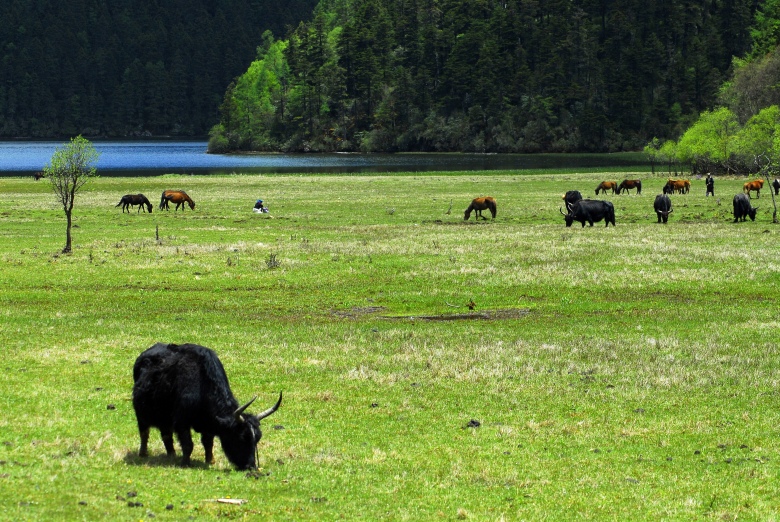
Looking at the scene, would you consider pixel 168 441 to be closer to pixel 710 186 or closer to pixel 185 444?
pixel 185 444

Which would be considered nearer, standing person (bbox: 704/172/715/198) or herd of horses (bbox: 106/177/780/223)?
herd of horses (bbox: 106/177/780/223)

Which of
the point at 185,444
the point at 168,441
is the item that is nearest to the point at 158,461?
the point at 168,441

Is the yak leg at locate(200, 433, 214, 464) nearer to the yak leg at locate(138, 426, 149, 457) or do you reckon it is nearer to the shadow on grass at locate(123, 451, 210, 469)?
the shadow on grass at locate(123, 451, 210, 469)

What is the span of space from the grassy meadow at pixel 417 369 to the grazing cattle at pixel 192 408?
0.45 metres

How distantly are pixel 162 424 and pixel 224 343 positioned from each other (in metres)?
9.06

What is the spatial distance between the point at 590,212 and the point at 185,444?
39.2 metres

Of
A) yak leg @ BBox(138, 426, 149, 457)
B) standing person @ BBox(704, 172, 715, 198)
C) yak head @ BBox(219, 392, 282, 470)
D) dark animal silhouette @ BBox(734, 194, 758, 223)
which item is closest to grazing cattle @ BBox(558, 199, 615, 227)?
dark animal silhouette @ BBox(734, 194, 758, 223)

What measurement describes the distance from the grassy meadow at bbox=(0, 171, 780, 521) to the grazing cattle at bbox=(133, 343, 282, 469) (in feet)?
1.48

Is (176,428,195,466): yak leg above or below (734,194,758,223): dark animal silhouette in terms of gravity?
below

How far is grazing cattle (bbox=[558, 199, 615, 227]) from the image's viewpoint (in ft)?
160

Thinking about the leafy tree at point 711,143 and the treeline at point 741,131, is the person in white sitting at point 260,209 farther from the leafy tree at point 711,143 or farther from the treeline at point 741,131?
the leafy tree at point 711,143

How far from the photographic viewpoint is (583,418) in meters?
15.8

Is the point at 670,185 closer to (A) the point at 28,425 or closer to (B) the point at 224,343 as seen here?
(B) the point at 224,343

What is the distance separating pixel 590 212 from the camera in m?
48.9
